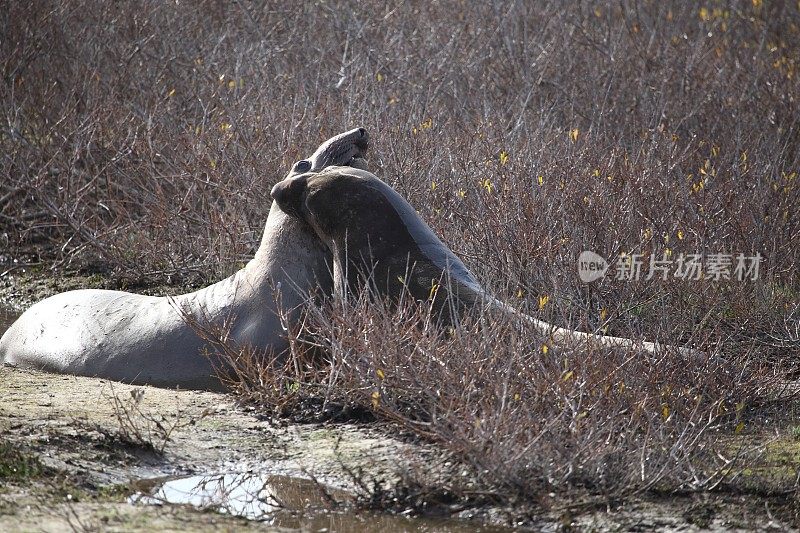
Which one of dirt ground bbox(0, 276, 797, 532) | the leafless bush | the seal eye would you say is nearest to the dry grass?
dirt ground bbox(0, 276, 797, 532)

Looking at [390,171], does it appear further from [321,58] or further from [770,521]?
[770,521]

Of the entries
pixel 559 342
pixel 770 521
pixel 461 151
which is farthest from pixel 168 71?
pixel 770 521

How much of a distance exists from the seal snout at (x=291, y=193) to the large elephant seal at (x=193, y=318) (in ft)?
0.32

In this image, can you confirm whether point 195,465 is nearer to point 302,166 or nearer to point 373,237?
point 373,237

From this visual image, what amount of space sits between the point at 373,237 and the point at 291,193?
1.82ft

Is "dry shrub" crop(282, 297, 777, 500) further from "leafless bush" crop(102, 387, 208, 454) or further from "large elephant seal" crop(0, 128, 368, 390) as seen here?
"leafless bush" crop(102, 387, 208, 454)

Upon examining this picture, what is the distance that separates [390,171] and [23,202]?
3.63m

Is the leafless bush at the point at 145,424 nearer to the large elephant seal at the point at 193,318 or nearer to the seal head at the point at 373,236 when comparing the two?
the large elephant seal at the point at 193,318

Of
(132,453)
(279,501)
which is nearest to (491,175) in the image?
(132,453)

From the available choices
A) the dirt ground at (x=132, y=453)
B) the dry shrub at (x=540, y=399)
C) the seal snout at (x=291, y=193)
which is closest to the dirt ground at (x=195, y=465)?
the dirt ground at (x=132, y=453)

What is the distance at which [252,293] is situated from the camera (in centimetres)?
650

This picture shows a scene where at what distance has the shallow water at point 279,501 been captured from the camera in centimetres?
440

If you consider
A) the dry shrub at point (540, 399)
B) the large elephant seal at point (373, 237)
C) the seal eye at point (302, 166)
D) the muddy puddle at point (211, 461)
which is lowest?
the muddy puddle at point (211, 461)

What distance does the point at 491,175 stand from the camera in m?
8.00
